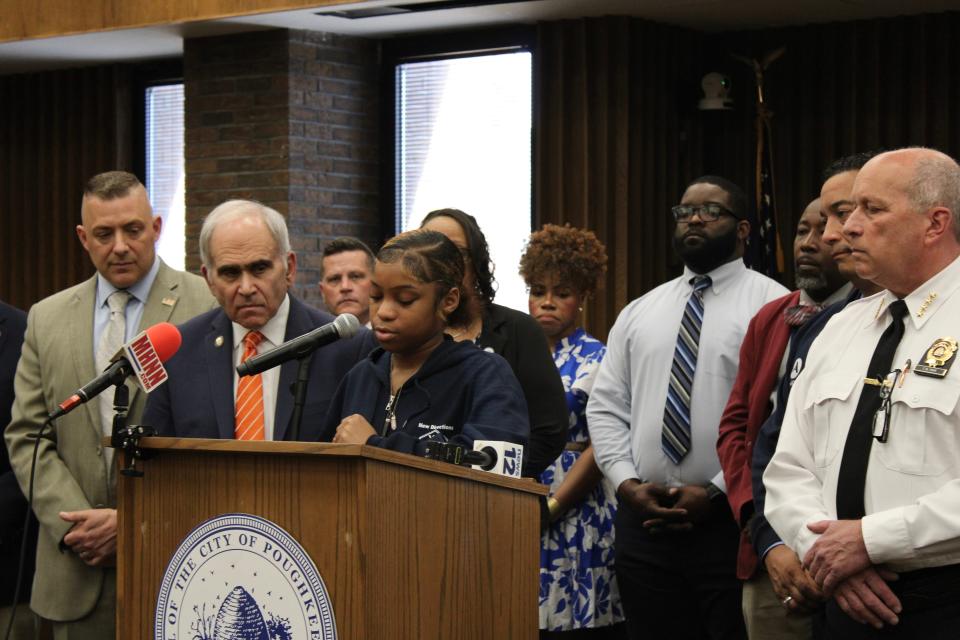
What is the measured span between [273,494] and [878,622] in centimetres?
125

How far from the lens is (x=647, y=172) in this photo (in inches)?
281

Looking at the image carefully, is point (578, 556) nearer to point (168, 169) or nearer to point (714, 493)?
point (714, 493)

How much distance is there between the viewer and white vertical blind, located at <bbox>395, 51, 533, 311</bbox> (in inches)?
292

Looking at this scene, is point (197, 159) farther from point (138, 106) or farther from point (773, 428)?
point (773, 428)

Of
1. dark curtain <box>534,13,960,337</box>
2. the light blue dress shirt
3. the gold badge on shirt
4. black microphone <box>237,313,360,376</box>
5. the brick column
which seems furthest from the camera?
the brick column

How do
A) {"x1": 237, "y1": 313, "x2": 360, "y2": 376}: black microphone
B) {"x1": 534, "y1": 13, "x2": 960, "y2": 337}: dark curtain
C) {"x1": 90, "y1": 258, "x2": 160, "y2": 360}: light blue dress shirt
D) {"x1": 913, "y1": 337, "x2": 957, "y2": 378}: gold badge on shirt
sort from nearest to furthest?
{"x1": 237, "y1": 313, "x2": 360, "y2": 376}: black microphone → {"x1": 913, "y1": 337, "x2": 957, "y2": 378}: gold badge on shirt → {"x1": 90, "y1": 258, "x2": 160, "y2": 360}: light blue dress shirt → {"x1": 534, "y1": 13, "x2": 960, "y2": 337}: dark curtain

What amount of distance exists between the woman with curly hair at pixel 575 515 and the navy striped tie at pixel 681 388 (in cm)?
45

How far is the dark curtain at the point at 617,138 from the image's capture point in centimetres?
705

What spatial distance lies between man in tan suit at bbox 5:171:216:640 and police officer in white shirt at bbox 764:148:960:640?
1.90 metres

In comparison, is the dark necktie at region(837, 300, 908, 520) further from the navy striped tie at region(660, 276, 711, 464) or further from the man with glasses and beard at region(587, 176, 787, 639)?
the navy striped tie at region(660, 276, 711, 464)

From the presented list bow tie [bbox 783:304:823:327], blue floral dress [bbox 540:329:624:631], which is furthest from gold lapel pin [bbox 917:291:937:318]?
blue floral dress [bbox 540:329:624:631]

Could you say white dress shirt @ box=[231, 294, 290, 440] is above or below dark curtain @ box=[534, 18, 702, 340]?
below

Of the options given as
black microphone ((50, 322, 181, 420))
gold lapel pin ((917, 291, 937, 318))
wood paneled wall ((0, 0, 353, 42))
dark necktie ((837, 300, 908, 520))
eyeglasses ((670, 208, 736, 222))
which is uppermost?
wood paneled wall ((0, 0, 353, 42))

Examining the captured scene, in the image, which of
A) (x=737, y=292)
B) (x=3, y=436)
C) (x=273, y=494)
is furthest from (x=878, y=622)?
(x=3, y=436)
